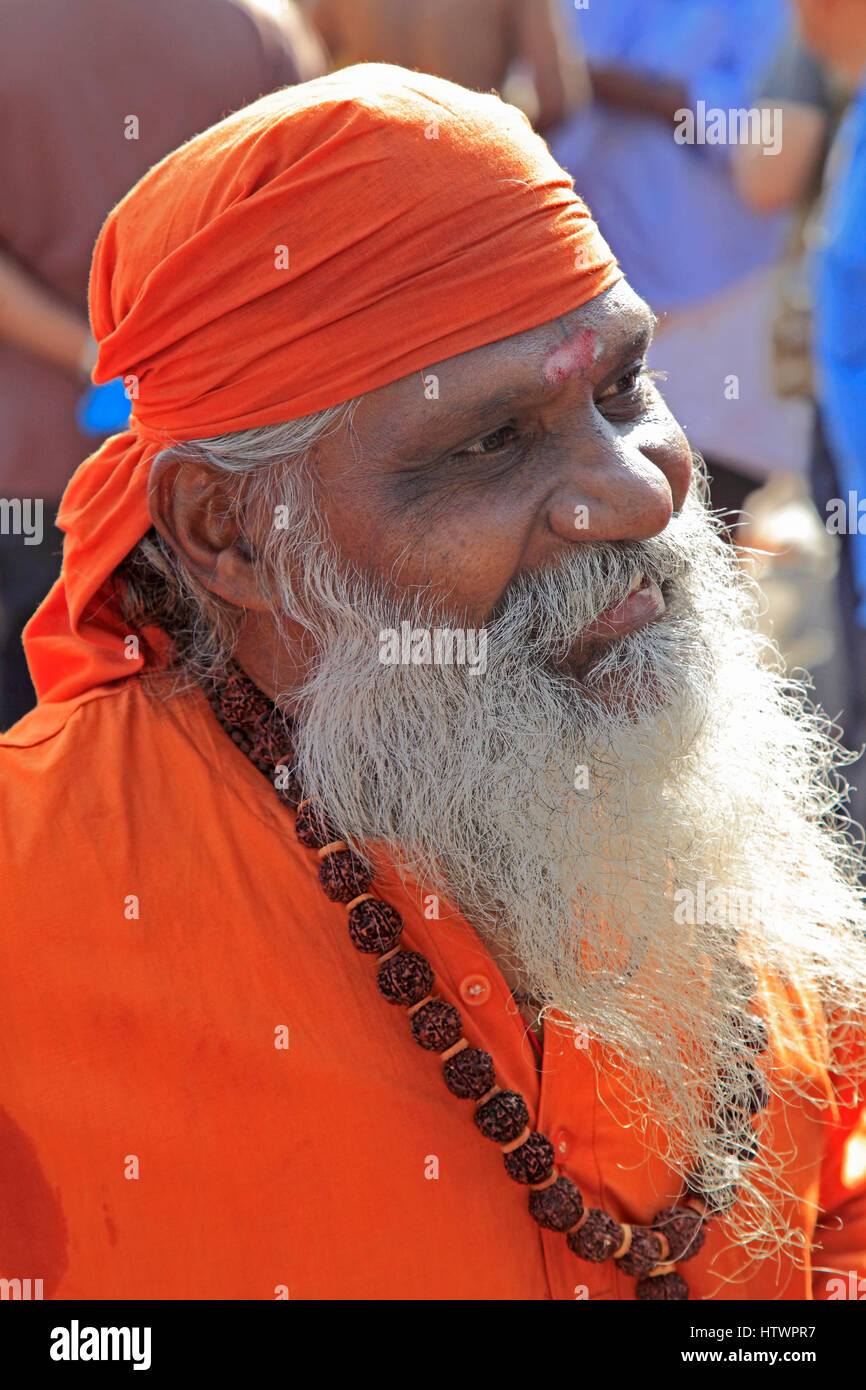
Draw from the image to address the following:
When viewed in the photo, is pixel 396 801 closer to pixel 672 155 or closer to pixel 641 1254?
pixel 641 1254

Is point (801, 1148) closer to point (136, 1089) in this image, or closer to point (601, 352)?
point (136, 1089)

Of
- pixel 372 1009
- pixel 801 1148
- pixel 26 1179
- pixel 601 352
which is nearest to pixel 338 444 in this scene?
pixel 601 352

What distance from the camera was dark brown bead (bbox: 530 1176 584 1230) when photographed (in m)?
1.93

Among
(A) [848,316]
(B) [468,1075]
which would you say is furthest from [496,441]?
(A) [848,316]

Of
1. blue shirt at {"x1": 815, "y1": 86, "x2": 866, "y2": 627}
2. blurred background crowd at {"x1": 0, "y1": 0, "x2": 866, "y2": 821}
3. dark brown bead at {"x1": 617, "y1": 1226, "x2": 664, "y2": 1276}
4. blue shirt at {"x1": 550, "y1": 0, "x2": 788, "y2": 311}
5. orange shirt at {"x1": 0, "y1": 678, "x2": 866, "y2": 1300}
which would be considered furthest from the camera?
blue shirt at {"x1": 550, "y1": 0, "x2": 788, "y2": 311}

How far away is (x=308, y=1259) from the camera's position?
1889mm

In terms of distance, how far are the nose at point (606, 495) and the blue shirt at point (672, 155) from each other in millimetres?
2530

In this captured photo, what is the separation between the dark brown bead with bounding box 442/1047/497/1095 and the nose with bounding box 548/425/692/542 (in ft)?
2.39

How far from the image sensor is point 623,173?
4.38m

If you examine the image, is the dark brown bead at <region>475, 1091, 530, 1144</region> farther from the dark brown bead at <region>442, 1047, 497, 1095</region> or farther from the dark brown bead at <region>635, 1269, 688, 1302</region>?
the dark brown bead at <region>635, 1269, 688, 1302</region>

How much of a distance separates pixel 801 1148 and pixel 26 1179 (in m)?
1.14

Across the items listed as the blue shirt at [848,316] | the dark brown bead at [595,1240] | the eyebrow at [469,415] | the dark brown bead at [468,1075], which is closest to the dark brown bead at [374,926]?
the dark brown bead at [468,1075]

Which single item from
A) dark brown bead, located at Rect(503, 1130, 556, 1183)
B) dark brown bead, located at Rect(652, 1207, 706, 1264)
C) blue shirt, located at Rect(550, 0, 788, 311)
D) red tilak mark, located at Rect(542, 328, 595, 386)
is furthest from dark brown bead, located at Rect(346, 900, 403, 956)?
blue shirt, located at Rect(550, 0, 788, 311)

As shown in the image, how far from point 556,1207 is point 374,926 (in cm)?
45
